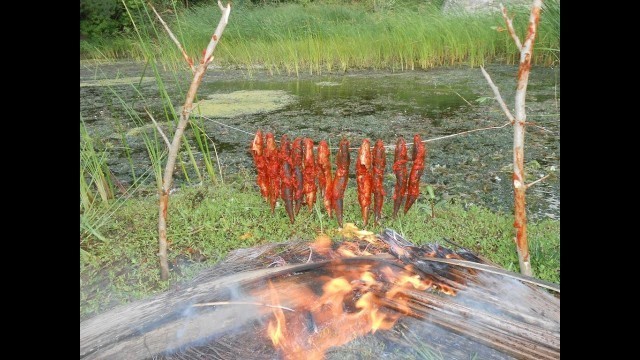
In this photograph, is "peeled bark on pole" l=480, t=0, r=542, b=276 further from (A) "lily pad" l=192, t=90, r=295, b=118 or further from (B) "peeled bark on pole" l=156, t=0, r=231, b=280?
(A) "lily pad" l=192, t=90, r=295, b=118

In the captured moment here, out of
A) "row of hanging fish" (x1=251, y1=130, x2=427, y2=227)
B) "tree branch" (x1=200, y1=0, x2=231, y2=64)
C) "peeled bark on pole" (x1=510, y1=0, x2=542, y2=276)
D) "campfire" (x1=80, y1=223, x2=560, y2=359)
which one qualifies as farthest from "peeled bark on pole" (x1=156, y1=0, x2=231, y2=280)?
"peeled bark on pole" (x1=510, y1=0, x2=542, y2=276)

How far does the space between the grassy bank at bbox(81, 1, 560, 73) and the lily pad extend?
175 mm

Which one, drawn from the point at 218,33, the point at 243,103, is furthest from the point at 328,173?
the point at 243,103

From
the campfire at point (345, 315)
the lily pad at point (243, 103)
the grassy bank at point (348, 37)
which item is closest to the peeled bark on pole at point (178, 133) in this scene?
the campfire at point (345, 315)

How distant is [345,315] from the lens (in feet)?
4.17

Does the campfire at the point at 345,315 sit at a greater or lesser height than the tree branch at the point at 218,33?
lesser

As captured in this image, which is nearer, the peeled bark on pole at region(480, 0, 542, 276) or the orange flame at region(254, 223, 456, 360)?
the orange flame at region(254, 223, 456, 360)

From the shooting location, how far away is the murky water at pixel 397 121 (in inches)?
78.3

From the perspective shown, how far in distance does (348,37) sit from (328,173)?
1.02 metres

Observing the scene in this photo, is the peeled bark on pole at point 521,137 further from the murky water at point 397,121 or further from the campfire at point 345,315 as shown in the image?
the murky water at point 397,121

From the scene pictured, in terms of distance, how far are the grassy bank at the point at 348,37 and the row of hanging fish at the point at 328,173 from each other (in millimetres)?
617

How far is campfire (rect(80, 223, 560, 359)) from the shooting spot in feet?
3.90

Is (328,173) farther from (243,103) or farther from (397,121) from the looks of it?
(243,103)

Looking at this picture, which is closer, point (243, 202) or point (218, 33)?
point (218, 33)
